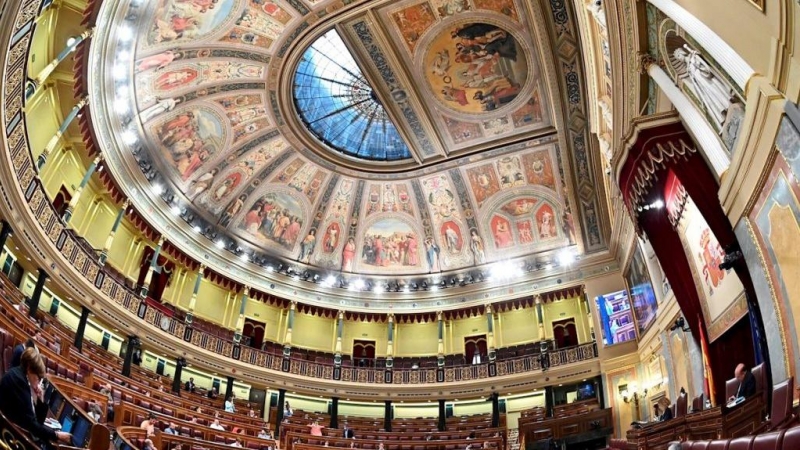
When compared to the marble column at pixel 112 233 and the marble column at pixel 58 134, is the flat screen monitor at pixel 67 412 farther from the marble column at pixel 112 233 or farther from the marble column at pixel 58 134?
the marble column at pixel 112 233

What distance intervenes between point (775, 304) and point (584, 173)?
12644 mm

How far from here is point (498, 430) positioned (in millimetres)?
16672

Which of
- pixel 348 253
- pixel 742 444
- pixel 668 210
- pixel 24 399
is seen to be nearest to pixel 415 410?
pixel 348 253

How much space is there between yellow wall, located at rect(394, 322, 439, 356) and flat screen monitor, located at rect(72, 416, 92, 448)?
1708 cm

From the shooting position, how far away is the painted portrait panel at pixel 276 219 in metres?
21.0

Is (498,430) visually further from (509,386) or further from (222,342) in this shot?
(222,342)

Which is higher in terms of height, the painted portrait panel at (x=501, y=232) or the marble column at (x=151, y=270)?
the painted portrait panel at (x=501, y=232)

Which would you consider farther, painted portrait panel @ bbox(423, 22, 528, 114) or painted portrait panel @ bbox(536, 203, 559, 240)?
painted portrait panel @ bbox(536, 203, 559, 240)

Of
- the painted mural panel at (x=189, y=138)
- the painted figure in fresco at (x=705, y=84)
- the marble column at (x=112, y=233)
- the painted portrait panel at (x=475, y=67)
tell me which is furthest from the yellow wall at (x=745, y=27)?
the painted mural panel at (x=189, y=138)

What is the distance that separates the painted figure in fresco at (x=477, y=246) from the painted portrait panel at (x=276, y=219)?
7.35 meters

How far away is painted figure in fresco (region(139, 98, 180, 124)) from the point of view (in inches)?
646

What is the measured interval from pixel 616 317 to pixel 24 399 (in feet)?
56.1

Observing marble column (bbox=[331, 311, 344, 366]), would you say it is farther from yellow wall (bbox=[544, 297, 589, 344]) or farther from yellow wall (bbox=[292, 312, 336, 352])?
yellow wall (bbox=[544, 297, 589, 344])

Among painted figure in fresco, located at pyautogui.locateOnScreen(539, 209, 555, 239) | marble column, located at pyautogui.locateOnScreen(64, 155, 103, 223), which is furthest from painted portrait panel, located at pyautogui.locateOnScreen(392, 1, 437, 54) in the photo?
marble column, located at pyautogui.locateOnScreen(64, 155, 103, 223)
